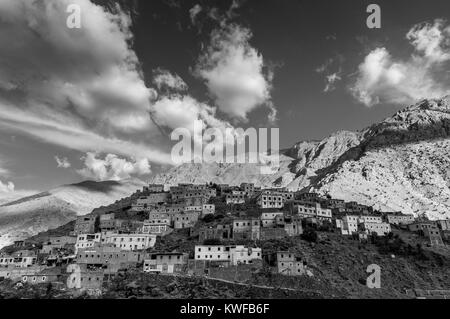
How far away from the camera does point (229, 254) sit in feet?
239

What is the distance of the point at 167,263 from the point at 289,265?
70.5 ft

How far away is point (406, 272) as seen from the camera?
3056 inches

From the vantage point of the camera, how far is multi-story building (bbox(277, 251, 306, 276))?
68.1 m

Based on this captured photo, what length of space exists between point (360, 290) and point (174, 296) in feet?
105

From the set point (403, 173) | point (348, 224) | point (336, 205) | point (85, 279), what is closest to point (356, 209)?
point (336, 205)

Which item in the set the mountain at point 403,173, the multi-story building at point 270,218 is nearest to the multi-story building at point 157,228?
the multi-story building at point 270,218

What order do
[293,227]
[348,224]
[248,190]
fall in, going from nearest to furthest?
[293,227] < [348,224] < [248,190]

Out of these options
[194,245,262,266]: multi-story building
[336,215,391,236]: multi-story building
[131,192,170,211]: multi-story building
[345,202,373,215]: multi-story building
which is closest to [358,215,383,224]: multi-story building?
[336,215,391,236]: multi-story building

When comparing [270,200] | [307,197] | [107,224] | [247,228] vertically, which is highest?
[307,197]

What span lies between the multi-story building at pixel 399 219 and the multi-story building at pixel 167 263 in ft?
194

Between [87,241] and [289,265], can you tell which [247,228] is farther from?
[87,241]

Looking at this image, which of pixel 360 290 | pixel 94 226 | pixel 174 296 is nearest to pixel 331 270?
pixel 360 290

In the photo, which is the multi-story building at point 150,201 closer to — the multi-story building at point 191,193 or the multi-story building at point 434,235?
the multi-story building at point 191,193

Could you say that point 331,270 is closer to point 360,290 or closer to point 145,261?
point 360,290
